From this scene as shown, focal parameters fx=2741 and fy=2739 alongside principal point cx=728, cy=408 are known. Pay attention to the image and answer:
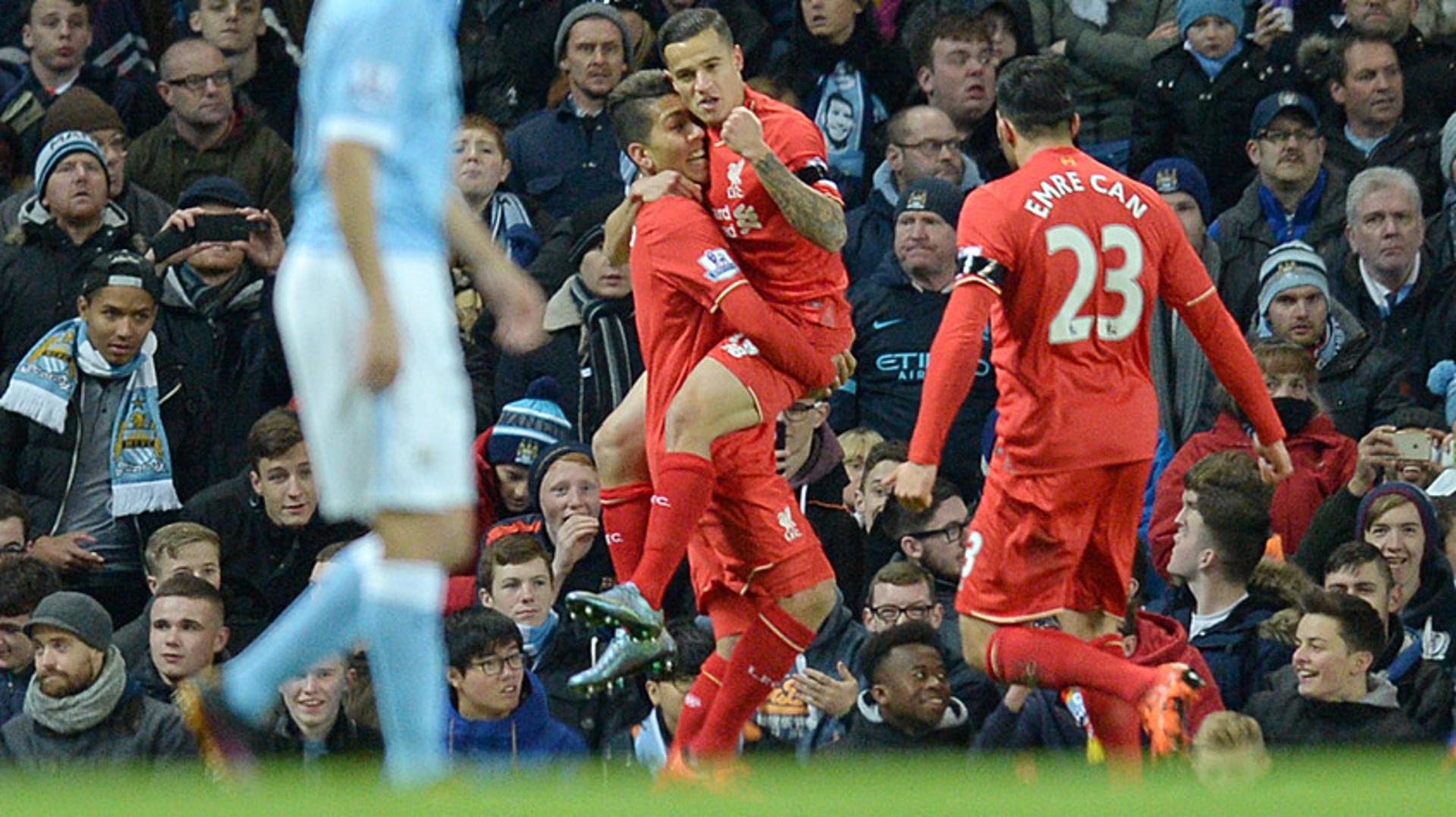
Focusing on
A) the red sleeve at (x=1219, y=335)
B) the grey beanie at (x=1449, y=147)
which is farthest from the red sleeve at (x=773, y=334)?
the grey beanie at (x=1449, y=147)

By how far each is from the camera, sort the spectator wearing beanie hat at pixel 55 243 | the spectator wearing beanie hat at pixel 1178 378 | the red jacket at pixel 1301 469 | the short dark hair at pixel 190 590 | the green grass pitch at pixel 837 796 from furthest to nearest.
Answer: the spectator wearing beanie hat at pixel 55 243
the spectator wearing beanie hat at pixel 1178 378
the red jacket at pixel 1301 469
the short dark hair at pixel 190 590
the green grass pitch at pixel 837 796

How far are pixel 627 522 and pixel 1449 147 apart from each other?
17.4ft

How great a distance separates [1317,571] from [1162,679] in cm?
267

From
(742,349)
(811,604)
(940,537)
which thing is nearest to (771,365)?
(742,349)

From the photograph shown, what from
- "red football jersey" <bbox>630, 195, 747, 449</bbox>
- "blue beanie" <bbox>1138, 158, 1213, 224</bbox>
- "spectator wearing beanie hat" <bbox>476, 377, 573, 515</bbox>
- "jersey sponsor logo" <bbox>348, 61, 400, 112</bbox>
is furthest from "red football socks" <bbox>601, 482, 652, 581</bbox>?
"blue beanie" <bbox>1138, 158, 1213, 224</bbox>

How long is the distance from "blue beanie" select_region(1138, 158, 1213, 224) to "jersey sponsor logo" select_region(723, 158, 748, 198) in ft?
12.8

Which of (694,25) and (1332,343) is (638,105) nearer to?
(694,25)

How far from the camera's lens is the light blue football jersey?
700 cm

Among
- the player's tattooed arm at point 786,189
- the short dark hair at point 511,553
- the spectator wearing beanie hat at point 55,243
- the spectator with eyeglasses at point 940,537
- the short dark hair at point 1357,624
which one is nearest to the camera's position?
the player's tattooed arm at point 786,189

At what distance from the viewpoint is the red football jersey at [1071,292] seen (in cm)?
943

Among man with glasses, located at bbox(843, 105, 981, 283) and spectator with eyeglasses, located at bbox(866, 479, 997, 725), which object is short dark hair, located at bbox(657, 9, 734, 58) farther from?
man with glasses, located at bbox(843, 105, 981, 283)

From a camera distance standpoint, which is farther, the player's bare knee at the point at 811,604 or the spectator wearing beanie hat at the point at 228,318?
the spectator wearing beanie hat at the point at 228,318

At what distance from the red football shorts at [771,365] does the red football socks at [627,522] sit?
50 cm

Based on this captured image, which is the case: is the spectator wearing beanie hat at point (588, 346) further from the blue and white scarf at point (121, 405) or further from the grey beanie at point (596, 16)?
the blue and white scarf at point (121, 405)
